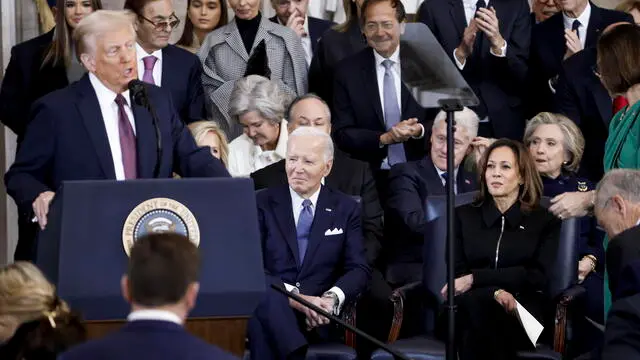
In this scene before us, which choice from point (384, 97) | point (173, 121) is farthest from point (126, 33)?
point (384, 97)

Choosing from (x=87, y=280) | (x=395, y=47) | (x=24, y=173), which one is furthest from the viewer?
(x=395, y=47)

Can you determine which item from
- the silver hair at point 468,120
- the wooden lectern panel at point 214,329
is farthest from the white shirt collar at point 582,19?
the wooden lectern panel at point 214,329

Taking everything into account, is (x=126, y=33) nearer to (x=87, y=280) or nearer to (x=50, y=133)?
(x=50, y=133)

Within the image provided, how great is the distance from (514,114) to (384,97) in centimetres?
74

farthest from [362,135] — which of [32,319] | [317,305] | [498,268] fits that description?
[32,319]

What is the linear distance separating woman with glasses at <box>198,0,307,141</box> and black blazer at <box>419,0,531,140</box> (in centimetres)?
78

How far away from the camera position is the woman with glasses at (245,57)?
7.68 metres

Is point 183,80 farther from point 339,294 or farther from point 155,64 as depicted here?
point 339,294

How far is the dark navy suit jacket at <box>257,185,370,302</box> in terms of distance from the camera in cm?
652

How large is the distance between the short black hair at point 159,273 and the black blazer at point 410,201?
12.9ft

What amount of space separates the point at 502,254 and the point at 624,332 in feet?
7.04

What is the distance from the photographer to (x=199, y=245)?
456 centimetres

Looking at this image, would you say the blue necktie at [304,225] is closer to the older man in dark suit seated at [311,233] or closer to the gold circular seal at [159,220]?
the older man in dark suit seated at [311,233]

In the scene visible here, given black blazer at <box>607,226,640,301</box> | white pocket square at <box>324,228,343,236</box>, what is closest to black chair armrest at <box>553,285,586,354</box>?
white pocket square at <box>324,228,343,236</box>
